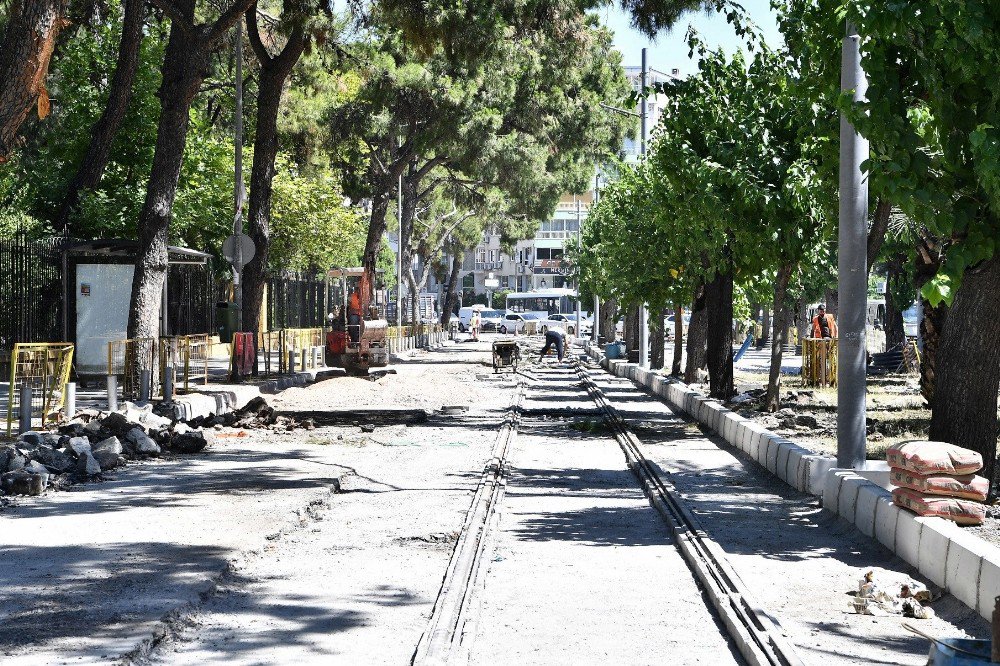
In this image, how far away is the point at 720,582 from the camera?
29.6 ft

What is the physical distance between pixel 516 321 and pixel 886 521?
302 ft

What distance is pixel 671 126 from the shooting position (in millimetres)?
23719

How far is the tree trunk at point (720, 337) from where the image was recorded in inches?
1056

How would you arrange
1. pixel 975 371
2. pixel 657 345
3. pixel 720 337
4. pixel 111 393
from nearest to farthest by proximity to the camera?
pixel 975 371 → pixel 111 393 → pixel 720 337 → pixel 657 345

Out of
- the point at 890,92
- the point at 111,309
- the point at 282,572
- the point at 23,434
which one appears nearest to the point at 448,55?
the point at 111,309

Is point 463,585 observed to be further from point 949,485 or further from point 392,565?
point 949,485

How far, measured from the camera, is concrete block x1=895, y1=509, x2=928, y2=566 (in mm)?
9609

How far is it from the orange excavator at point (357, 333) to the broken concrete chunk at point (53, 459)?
20952 millimetres

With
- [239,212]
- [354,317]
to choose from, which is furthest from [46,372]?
[354,317]

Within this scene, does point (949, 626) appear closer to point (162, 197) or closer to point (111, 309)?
point (162, 197)

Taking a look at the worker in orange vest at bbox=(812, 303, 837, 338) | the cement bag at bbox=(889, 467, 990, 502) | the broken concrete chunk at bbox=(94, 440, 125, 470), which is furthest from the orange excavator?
the cement bag at bbox=(889, 467, 990, 502)

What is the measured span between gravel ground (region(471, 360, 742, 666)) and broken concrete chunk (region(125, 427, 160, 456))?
467 centimetres

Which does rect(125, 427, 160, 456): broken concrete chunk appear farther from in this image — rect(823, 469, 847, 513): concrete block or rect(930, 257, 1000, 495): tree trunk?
rect(930, 257, 1000, 495): tree trunk

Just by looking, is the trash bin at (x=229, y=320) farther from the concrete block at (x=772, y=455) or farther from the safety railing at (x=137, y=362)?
the concrete block at (x=772, y=455)
